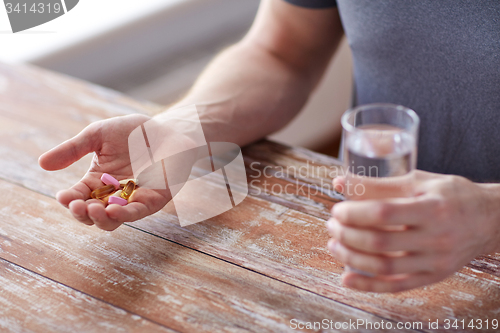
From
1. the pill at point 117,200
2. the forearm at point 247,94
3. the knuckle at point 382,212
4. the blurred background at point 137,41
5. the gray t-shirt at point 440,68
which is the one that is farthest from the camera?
the blurred background at point 137,41

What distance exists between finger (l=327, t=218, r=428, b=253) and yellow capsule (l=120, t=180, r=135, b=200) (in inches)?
15.7

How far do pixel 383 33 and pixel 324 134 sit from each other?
2.07 meters

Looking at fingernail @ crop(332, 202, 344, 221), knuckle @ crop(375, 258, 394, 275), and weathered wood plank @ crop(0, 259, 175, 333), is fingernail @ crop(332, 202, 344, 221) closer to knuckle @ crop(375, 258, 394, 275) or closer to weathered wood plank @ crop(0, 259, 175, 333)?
knuckle @ crop(375, 258, 394, 275)

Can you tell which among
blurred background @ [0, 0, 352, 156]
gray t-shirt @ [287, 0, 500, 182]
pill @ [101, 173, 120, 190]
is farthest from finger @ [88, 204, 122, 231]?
blurred background @ [0, 0, 352, 156]

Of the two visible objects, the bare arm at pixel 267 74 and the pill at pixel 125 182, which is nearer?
the pill at pixel 125 182

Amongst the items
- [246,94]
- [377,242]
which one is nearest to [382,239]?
[377,242]

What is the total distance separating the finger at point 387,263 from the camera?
1.65 ft

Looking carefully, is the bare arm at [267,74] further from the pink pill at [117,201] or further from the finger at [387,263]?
the finger at [387,263]

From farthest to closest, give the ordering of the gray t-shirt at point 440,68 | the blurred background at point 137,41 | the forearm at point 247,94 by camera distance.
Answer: the blurred background at point 137,41, the forearm at point 247,94, the gray t-shirt at point 440,68

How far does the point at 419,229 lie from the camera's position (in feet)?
1.63

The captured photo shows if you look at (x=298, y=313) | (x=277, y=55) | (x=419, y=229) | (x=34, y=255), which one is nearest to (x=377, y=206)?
(x=419, y=229)

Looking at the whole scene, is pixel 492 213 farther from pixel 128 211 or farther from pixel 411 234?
pixel 128 211

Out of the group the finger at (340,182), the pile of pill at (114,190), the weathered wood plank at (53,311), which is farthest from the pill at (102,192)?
the finger at (340,182)

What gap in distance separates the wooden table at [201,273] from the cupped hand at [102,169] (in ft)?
0.21
